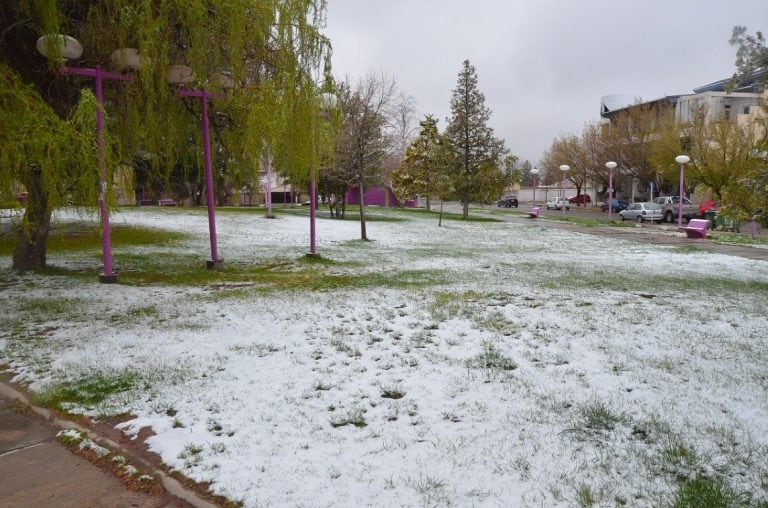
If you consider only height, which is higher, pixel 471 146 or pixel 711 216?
pixel 471 146

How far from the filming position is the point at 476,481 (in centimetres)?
320

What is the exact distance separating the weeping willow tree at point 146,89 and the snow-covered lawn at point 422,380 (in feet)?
6.46

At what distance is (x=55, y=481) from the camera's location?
332 cm

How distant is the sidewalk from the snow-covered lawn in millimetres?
268

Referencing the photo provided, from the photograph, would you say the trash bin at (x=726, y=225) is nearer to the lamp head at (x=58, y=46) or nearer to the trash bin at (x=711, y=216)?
the trash bin at (x=711, y=216)

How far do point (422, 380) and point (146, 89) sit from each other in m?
6.58

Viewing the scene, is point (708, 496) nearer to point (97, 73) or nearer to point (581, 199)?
point (97, 73)

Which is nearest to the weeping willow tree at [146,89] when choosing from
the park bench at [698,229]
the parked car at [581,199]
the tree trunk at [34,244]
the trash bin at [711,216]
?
the tree trunk at [34,244]

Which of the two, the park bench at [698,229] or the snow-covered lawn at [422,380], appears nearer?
the snow-covered lawn at [422,380]

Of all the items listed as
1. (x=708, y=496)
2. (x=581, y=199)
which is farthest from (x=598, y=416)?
(x=581, y=199)

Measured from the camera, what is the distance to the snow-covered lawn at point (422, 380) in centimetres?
328

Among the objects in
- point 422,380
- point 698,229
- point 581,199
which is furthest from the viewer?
point 581,199

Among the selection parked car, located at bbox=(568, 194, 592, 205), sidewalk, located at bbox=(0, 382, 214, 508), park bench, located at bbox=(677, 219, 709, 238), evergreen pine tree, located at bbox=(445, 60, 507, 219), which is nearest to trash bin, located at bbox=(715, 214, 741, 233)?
park bench, located at bbox=(677, 219, 709, 238)

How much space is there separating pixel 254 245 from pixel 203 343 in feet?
38.6
